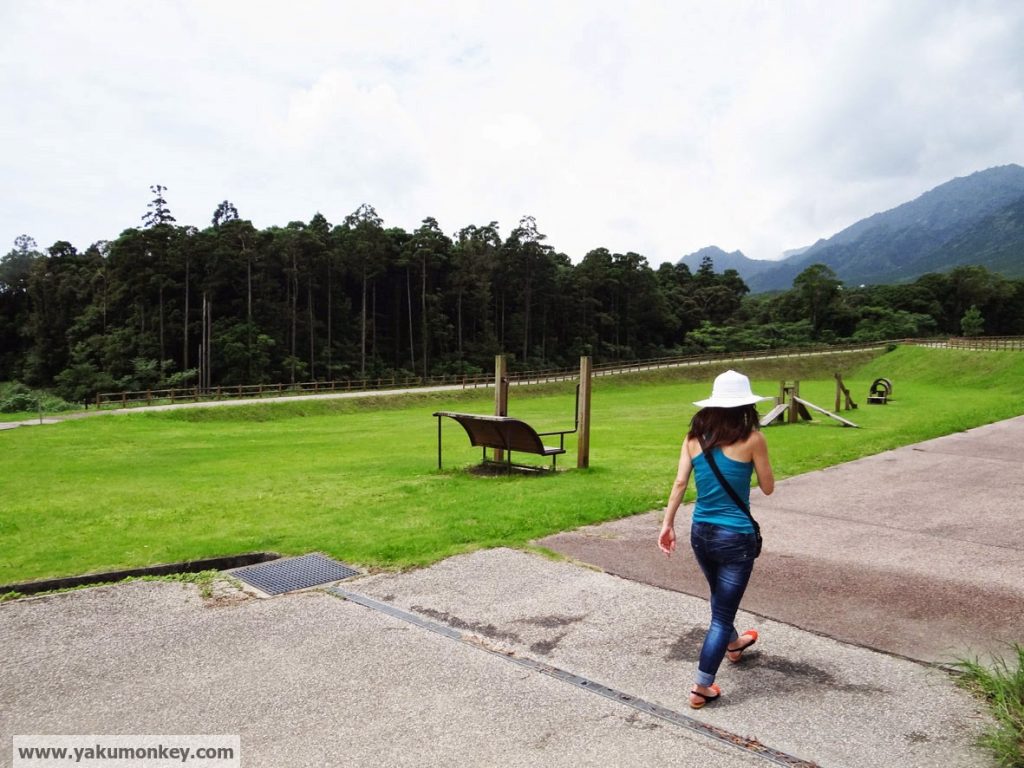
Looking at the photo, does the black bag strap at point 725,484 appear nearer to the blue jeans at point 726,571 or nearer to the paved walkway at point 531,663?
the blue jeans at point 726,571

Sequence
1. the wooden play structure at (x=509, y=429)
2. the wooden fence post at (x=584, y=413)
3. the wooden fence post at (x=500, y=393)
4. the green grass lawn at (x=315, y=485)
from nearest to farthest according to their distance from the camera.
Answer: the green grass lawn at (x=315, y=485), the wooden play structure at (x=509, y=429), the wooden fence post at (x=584, y=413), the wooden fence post at (x=500, y=393)

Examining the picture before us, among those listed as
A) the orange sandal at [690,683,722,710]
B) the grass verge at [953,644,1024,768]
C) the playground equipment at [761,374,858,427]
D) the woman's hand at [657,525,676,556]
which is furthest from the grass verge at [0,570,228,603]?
the playground equipment at [761,374,858,427]

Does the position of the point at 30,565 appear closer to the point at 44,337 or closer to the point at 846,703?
the point at 846,703

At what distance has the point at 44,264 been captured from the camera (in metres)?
69.3

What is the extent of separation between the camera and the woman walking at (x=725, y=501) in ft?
12.2

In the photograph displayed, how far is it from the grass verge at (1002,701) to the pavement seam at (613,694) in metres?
0.85

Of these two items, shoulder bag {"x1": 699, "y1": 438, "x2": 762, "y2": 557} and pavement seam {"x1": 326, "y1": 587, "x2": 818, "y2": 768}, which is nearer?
pavement seam {"x1": 326, "y1": 587, "x2": 818, "y2": 768}

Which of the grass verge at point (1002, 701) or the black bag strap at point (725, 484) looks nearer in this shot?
the grass verge at point (1002, 701)

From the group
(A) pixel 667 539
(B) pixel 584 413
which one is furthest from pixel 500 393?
(A) pixel 667 539

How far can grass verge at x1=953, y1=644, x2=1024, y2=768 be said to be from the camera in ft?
9.96

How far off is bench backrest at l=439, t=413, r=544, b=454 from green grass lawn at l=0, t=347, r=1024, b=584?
21.3 inches

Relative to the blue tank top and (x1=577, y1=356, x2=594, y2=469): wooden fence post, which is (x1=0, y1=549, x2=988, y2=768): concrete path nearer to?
the blue tank top

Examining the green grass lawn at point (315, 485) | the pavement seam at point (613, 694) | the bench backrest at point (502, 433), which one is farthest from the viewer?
the bench backrest at point (502, 433)

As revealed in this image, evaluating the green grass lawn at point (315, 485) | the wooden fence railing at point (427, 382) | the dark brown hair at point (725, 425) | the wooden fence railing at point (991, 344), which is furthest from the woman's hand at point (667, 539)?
the wooden fence railing at point (991, 344)
